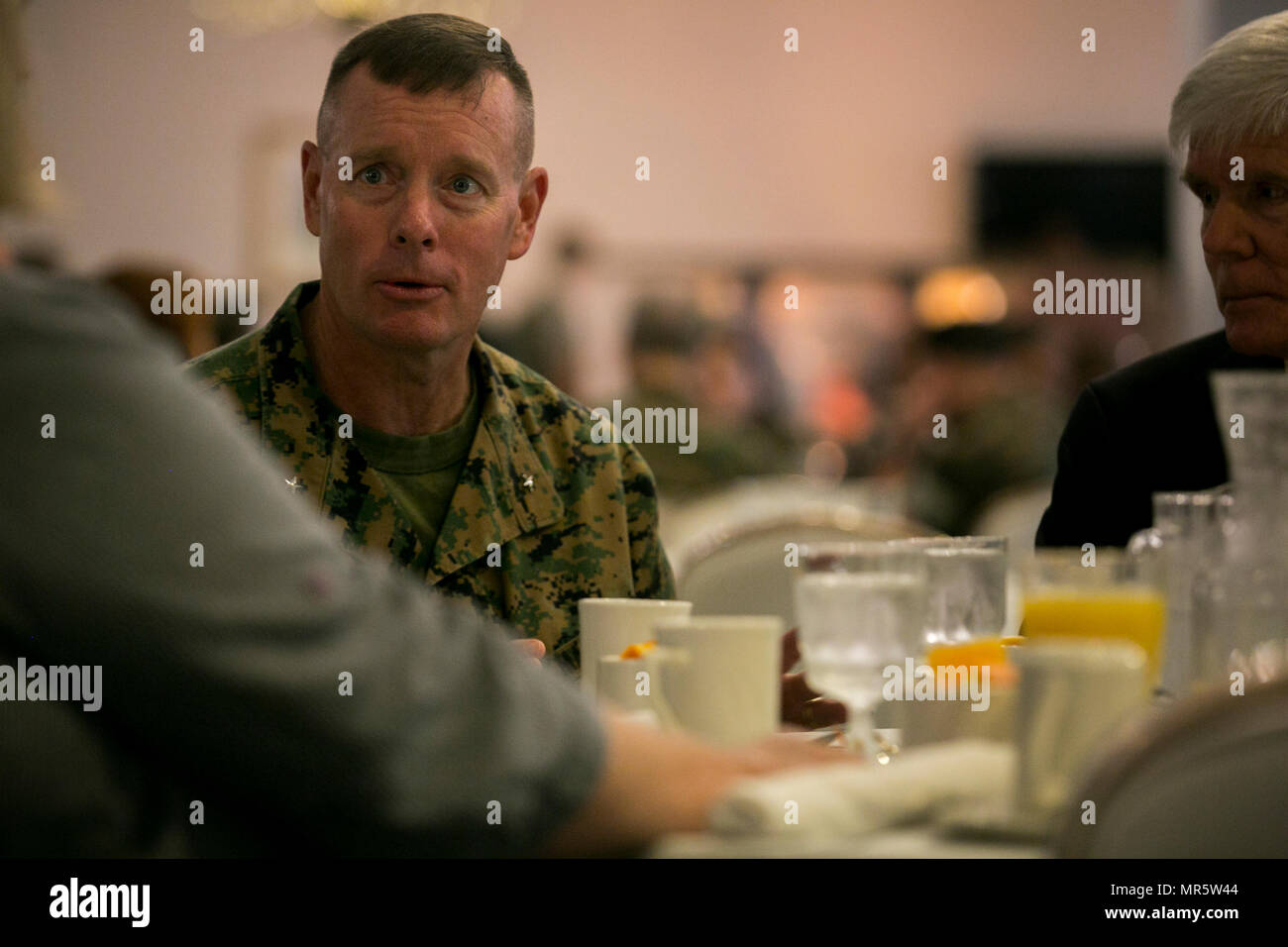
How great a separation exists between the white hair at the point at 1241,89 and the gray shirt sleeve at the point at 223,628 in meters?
1.37

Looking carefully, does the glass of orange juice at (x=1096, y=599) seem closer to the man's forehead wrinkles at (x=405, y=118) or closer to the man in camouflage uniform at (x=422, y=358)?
the man in camouflage uniform at (x=422, y=358)

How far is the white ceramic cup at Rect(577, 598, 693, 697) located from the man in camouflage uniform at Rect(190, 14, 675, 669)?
462 millimetres

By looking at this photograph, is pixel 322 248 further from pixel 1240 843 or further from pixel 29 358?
pixel 1240 843

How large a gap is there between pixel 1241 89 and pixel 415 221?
3.44ft

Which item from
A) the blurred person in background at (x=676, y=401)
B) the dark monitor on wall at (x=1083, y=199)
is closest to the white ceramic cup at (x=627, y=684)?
the blurred person in background at (x=676, y=401)

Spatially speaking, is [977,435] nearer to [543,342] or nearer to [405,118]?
[543,342]

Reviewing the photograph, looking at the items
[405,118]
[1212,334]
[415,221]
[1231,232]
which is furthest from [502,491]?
[1212,334]

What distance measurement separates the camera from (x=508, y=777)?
820 millimetres

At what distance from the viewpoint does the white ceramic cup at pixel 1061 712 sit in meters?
0.88

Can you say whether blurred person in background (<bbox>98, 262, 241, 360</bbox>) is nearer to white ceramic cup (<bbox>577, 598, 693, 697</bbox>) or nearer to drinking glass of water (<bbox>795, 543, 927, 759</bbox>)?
white ceramic cup (<bbox>577, 598, 693, 697</bbox>)

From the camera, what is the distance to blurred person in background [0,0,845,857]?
774 mm
